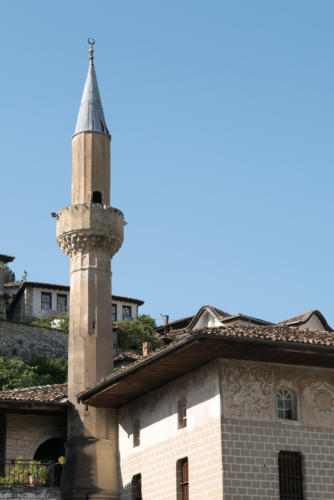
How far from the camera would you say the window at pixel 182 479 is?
17.5 m

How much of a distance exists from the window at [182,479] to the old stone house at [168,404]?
0.03 metres

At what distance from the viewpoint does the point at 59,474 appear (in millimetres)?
21641

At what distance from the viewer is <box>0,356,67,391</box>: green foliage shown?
3662 cm

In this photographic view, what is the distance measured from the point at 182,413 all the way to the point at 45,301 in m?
31.9

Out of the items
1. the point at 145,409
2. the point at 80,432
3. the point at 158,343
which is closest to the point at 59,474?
the point at 80,432

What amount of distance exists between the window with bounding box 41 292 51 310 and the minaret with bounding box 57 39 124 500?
25.3m

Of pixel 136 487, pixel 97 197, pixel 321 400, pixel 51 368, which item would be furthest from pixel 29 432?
pixel 51 368

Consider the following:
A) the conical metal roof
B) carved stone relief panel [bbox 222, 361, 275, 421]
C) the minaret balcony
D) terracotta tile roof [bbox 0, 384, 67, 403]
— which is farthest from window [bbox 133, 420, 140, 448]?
the conical metal roof

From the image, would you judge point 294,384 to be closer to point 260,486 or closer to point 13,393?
point 260,486

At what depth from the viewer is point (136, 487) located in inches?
776

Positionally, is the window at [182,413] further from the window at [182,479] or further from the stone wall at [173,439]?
the window at [182,479]

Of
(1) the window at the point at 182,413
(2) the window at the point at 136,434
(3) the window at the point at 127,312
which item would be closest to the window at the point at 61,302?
(3) the window at the point at 127,312

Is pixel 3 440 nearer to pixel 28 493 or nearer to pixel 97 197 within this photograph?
pixel 28 493

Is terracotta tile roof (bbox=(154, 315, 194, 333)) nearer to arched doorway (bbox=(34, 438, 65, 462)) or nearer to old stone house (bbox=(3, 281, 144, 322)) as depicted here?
old stone house (bbox=(3, 281, 144, 322))
